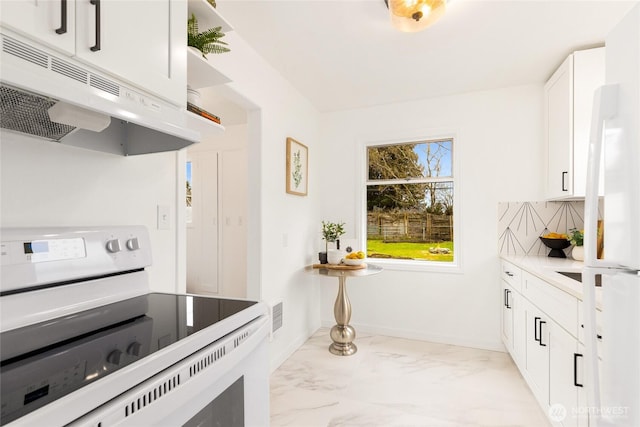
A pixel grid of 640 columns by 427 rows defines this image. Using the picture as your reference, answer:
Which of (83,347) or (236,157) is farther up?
(236,157)

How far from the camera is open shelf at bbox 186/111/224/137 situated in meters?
1.27

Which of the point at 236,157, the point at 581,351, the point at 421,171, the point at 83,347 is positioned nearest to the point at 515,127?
the point at 421,171

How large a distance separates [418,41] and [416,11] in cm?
54

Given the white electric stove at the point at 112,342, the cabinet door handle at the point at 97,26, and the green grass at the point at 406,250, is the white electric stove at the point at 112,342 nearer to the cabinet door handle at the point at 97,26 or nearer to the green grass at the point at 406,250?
the cabinet door handle at the point at 97,26

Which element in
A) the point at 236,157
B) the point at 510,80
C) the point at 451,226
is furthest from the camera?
the point at 236,157

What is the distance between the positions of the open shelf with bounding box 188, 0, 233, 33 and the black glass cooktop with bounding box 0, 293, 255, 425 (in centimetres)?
119

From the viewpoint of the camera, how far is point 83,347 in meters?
0.69

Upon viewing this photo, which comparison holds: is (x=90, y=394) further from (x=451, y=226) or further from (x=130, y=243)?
(x=451, y=226)

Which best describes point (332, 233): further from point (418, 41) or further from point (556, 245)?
point (556, 245)

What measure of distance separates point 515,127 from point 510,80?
1.37 feet

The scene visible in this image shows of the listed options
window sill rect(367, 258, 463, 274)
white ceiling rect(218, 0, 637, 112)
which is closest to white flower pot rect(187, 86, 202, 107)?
white ceiling rect(218, 0, 637, 112)

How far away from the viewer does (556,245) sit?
8.64 feet

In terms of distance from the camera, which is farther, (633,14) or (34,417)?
(633,14)

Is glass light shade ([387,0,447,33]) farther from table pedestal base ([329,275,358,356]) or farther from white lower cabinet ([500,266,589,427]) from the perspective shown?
table pedestal base ([329,275,358,356])
